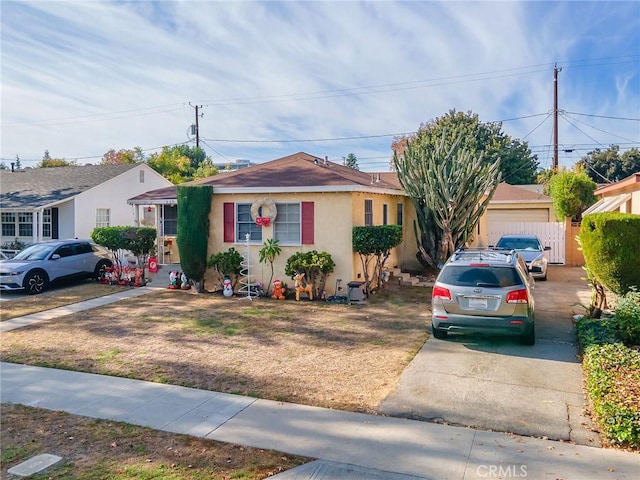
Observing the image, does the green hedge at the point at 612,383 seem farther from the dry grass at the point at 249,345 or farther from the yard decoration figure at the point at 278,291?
the yard decoration figure at the point at 278,291

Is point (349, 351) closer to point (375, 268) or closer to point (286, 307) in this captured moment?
point (286, 307)

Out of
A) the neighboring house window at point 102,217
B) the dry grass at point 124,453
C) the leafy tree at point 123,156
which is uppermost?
the leafy tree at point 123,156

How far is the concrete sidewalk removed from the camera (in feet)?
14.5

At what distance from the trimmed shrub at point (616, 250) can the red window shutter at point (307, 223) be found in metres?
6.83

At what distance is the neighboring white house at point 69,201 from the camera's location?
2295cm

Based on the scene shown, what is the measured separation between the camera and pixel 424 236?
15891 mm

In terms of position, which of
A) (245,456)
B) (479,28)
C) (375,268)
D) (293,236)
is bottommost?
(245,456)

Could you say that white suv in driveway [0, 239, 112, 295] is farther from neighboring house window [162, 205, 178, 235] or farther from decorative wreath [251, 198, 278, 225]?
decorative wreath [251, 198, 278, 225]

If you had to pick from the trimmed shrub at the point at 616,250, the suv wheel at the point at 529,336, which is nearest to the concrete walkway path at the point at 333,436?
the suv wheel at the point at 529,336

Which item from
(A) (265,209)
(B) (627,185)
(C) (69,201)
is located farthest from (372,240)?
(C) (69,201)

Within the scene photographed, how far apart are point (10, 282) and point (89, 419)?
10.7 metres

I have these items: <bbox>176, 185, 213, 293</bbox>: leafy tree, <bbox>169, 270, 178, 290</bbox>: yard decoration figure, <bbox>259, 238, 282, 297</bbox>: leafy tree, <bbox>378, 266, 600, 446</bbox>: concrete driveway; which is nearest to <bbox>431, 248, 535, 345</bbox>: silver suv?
<bbox>378, 266, 600, 446</bbox>: concrete driveway

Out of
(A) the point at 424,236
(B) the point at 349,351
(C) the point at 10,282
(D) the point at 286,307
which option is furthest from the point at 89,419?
(A) the point at 424,236

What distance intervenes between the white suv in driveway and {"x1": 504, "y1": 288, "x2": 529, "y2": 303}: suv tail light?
13.4 m
